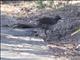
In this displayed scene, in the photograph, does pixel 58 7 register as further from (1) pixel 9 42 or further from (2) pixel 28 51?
(2) pixel 28 51

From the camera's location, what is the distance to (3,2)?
78.6 feet

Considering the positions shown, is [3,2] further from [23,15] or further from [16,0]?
[23,15]

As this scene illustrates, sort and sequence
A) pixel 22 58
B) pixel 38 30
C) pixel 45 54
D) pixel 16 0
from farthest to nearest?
pixel 16 0 < pixel 38 30 < pixel 45 54 < pixel 22 58

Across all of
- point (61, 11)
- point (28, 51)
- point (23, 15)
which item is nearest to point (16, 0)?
point (23, 15)

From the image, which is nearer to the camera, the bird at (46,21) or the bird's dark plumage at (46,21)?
the bird at (46,21)

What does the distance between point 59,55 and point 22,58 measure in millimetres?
1422

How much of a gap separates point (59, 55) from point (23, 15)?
8660mm

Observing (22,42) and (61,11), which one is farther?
(61,11)

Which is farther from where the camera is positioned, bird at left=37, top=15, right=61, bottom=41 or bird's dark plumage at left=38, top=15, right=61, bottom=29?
bird's dark plumage at left=38, top=15, right=61, bottom=29

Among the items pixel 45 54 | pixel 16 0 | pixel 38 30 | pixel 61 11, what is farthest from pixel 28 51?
pixel 16 0

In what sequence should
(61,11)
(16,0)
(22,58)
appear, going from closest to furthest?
1. (22,58)
2. (61,11)
3. (16,0)

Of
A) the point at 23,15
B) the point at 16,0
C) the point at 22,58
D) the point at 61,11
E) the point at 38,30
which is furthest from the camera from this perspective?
the point at 16,0

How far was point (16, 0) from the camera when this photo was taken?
78.0ft

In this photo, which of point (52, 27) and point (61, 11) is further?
point (61, 11)
